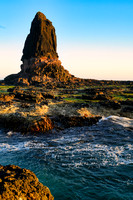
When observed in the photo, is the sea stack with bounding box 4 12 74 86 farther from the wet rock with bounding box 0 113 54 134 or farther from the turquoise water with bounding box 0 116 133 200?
the turquoise water with bounding box 0 116 133 200

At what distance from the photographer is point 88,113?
2350 cm

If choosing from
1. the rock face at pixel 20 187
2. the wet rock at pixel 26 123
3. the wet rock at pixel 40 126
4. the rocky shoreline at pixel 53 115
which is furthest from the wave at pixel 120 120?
the rock face at pixel 20 187

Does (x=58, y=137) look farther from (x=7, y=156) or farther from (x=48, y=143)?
(x=7, y=156)

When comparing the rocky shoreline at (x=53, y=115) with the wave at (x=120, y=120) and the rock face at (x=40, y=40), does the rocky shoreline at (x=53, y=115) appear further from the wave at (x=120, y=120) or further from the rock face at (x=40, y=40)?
the rock face at (x=40, y=40)

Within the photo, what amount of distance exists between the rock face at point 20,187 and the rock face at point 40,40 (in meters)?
99.8

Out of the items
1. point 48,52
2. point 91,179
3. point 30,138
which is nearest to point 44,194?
point 91,179

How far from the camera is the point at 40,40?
103 m

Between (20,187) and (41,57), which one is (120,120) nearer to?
(20,187)

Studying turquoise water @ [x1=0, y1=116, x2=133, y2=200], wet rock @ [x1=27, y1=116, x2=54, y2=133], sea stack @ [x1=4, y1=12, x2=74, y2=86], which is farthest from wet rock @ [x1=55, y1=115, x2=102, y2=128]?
sea stack @ [x1=4, y1=12, x2=74, y2=86]

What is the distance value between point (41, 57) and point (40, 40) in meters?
11.1

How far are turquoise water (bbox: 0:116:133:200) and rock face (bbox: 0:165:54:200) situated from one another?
2.25 meters

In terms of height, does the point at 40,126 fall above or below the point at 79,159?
above

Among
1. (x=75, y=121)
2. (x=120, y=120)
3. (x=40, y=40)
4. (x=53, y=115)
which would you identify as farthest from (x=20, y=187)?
(x=40, y=40)

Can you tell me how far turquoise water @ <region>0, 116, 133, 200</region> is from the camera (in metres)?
8.39
